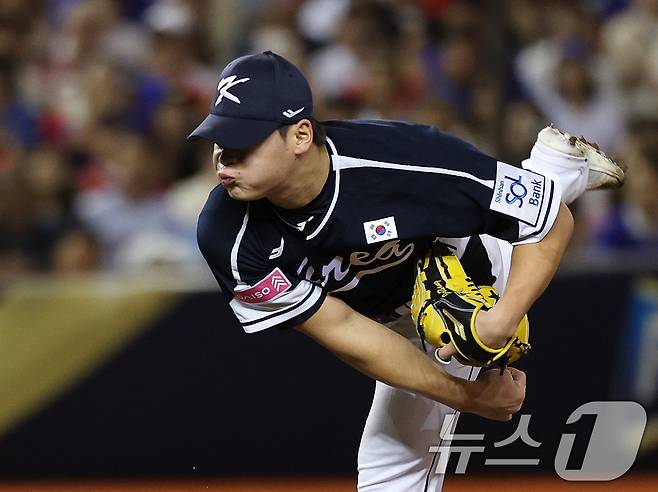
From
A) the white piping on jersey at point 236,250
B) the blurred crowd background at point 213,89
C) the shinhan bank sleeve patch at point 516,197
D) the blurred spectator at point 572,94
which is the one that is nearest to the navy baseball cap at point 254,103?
the white piping on jersey at point 236,250

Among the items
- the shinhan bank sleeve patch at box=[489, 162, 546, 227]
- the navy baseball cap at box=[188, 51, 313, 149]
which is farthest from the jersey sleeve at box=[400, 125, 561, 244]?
the navy baseball cap at box=[188, 51, 313, 149]

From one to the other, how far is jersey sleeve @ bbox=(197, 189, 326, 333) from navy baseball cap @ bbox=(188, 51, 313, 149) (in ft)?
1.05

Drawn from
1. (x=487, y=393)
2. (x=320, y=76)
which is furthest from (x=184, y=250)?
(x=487, y=393)

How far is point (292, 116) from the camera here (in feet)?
11.1

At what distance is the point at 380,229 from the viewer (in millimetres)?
3576

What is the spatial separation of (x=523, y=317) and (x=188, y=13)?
16.1 ft

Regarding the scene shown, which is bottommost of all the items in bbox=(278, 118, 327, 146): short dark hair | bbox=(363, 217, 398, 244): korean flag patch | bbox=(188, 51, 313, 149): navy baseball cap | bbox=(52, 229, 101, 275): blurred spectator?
bbox=(52, 229, 101, 275): blurred spectator

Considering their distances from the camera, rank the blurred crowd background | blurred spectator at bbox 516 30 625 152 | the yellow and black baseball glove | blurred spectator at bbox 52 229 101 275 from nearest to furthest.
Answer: the yellow and black baseball glove < blurred spectator at bbox 52 229 101 275 < the blurred crowd background < blurred spectator at bbox 516 30 625 152

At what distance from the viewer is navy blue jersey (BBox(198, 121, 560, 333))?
3555mm

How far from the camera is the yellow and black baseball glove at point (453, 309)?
350 centimetres

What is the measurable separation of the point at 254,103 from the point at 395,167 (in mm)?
487

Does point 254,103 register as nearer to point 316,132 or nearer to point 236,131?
point 236,131

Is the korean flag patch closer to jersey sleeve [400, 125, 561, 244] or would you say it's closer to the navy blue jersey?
the navy blue jersey

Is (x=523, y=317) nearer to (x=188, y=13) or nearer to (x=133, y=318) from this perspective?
(x=133, y=318)
